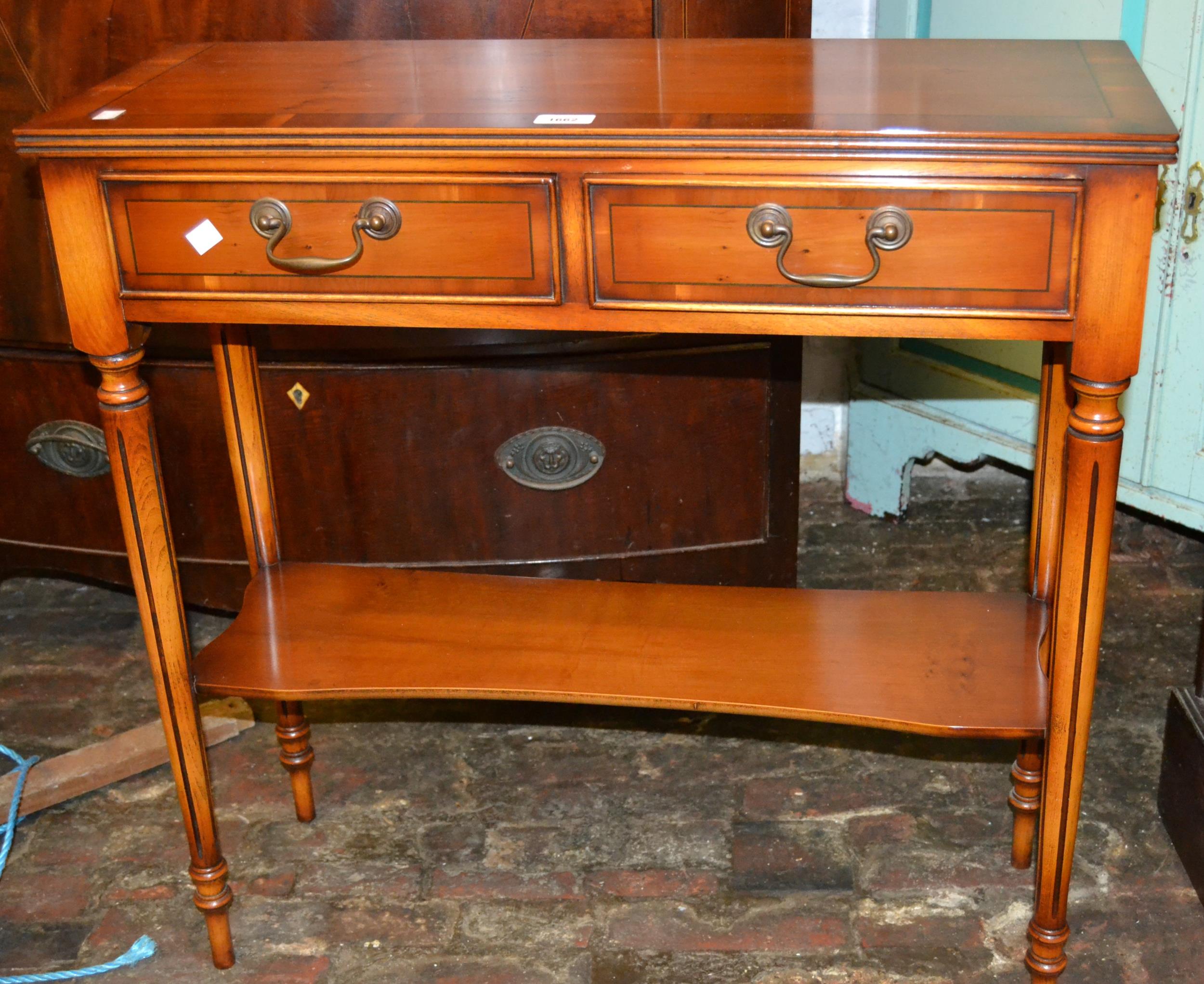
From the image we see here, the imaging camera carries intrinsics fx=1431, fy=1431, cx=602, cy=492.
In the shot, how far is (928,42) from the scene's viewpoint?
1926 millimetres

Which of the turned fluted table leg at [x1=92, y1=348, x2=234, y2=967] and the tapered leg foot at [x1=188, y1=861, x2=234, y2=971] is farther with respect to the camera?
the tapered leg foot at [x1=188, y1=861, x2=234, y2=971]

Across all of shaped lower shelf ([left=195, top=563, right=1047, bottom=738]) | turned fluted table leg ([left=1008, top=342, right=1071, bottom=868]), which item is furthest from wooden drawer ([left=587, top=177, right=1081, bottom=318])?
shaped lower shelf ([left=195, top=563, right=1047, bottom=738])

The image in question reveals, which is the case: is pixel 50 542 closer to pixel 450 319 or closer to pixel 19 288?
pixel 19 288

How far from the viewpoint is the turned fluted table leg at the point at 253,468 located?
208cm

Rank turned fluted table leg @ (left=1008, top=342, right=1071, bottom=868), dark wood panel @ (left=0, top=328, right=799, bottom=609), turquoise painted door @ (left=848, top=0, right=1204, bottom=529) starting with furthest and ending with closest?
turquoise painted door @ (left=848, top=0, right=1204, bottom=529) → dark wood panel @ (left=0, top=328, right=799, bottom=609) → turned fluted table leg @ (left=1008, top=342, right=1071, bottom=868)

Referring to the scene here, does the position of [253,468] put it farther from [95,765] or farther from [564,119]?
[564,119]

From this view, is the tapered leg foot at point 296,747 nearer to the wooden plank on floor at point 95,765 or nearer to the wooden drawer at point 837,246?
the wooden plank on floor at point 95,765

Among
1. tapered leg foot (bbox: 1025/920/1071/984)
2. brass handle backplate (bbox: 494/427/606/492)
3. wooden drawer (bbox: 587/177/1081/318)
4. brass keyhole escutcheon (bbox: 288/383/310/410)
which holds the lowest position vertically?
tapered leg foot (bbox: 1025/920/1071/984)

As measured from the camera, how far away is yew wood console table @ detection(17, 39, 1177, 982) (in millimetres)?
1491

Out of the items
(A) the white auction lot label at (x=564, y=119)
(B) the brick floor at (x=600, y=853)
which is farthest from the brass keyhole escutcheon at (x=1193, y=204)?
(A) the white auction lot label at (x=564, y=119)

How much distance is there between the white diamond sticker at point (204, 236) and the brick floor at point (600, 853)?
1044 millimetres

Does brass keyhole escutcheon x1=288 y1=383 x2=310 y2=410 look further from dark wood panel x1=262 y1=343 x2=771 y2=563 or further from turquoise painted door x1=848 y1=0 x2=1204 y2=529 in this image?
turquoise painted door x1=848 y1=0 x2=1204 y2=529

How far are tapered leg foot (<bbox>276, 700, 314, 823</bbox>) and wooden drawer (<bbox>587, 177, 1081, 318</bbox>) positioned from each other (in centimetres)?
102

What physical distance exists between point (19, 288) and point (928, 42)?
1.56m
